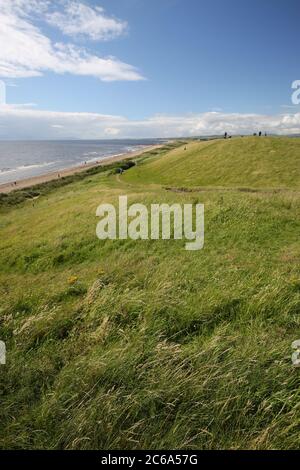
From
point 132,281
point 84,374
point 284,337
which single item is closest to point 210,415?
point 84,374

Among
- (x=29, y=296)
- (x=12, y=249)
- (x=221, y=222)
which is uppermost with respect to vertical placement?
(x=221, y=222)

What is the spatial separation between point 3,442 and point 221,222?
14.8 meters

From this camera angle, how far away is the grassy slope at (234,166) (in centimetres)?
4881

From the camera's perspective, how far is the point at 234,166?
5547 cm

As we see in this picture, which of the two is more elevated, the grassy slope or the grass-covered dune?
the grassy slope

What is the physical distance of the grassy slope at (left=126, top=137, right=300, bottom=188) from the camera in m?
48.8

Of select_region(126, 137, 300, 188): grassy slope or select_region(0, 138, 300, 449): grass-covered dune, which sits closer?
select_region(0, 138, 300, 449): grass-covered dune

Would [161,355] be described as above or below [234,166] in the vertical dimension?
below

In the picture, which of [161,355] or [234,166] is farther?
[234,166]

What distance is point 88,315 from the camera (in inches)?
305

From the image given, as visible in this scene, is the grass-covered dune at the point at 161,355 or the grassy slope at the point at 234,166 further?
the grassy slope at the point at 234,166

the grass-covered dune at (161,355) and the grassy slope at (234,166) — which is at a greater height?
the grassy slope at (234,166)

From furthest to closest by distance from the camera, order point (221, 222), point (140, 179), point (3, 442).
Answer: point (140, 179)
point (221, 222)
point (3, 442)
